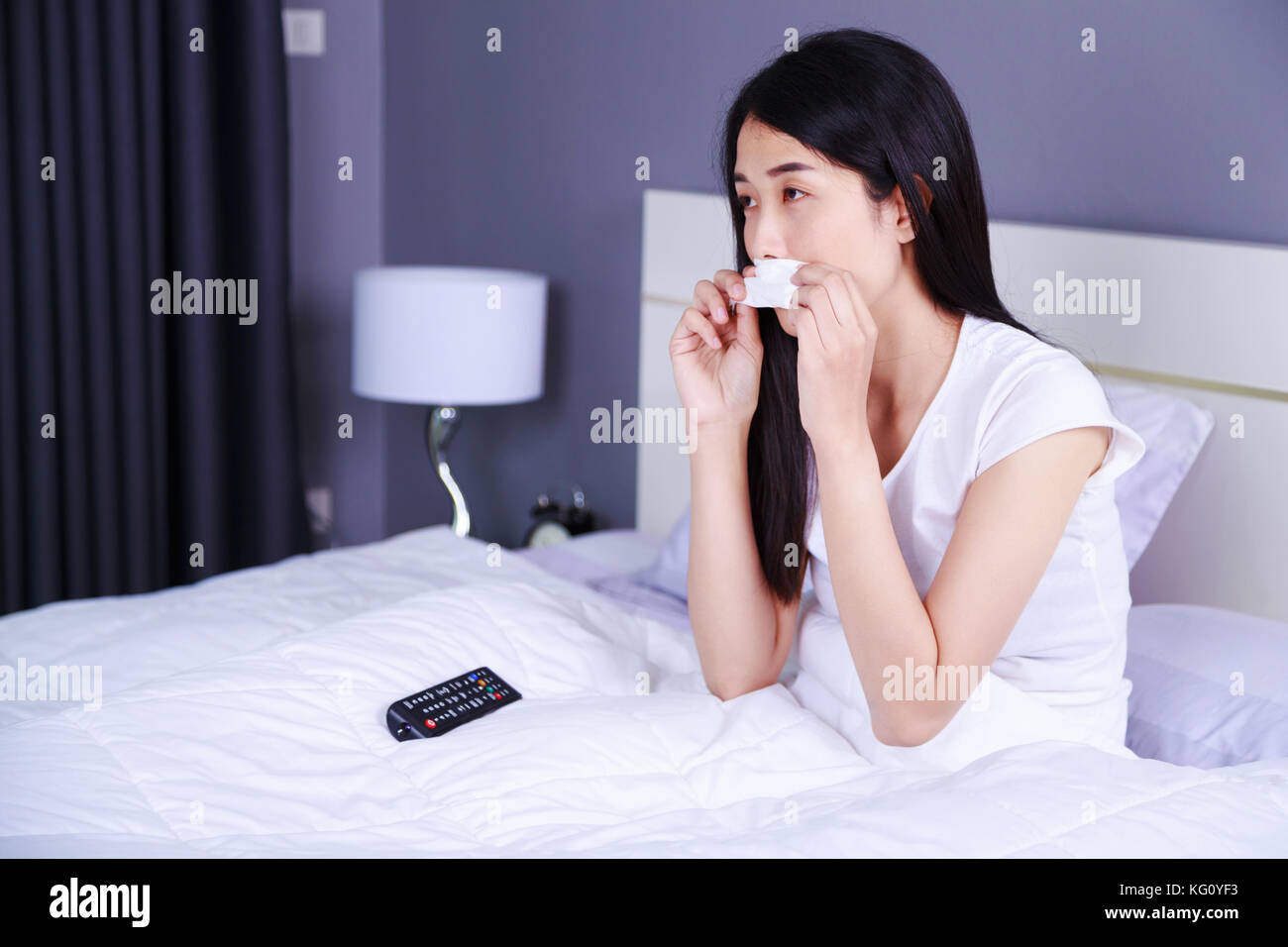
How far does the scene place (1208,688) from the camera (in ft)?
4.43

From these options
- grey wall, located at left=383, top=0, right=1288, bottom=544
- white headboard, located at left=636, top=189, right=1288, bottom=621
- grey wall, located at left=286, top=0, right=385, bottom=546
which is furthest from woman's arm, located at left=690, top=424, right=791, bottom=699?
grey wall, located at left=286, top=0, right=385, bottom=546

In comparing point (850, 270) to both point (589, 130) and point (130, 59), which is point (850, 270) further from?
point (130, 59)

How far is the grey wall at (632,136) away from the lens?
160 centimetres

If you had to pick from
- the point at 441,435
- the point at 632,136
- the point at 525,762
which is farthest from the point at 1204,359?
the point at 441,435

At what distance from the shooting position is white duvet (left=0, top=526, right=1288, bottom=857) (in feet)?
3.04

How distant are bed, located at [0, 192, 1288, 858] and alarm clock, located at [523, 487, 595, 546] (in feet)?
3.21

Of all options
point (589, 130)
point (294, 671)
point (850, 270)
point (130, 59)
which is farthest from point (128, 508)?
point (850, 270)

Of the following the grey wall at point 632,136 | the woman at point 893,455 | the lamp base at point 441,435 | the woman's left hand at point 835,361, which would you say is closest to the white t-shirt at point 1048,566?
the woman at point 893,455

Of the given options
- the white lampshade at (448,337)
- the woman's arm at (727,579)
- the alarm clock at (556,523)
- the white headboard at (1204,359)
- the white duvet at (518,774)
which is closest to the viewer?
the white duvet at (518,774)

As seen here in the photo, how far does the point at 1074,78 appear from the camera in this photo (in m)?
1.73

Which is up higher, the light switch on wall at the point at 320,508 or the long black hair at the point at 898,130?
the long black hair at the point at 898,130

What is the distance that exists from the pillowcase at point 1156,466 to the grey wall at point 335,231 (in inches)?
86.4

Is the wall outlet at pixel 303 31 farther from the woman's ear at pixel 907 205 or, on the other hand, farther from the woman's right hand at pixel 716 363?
the woman's ear at pixel 907 205
